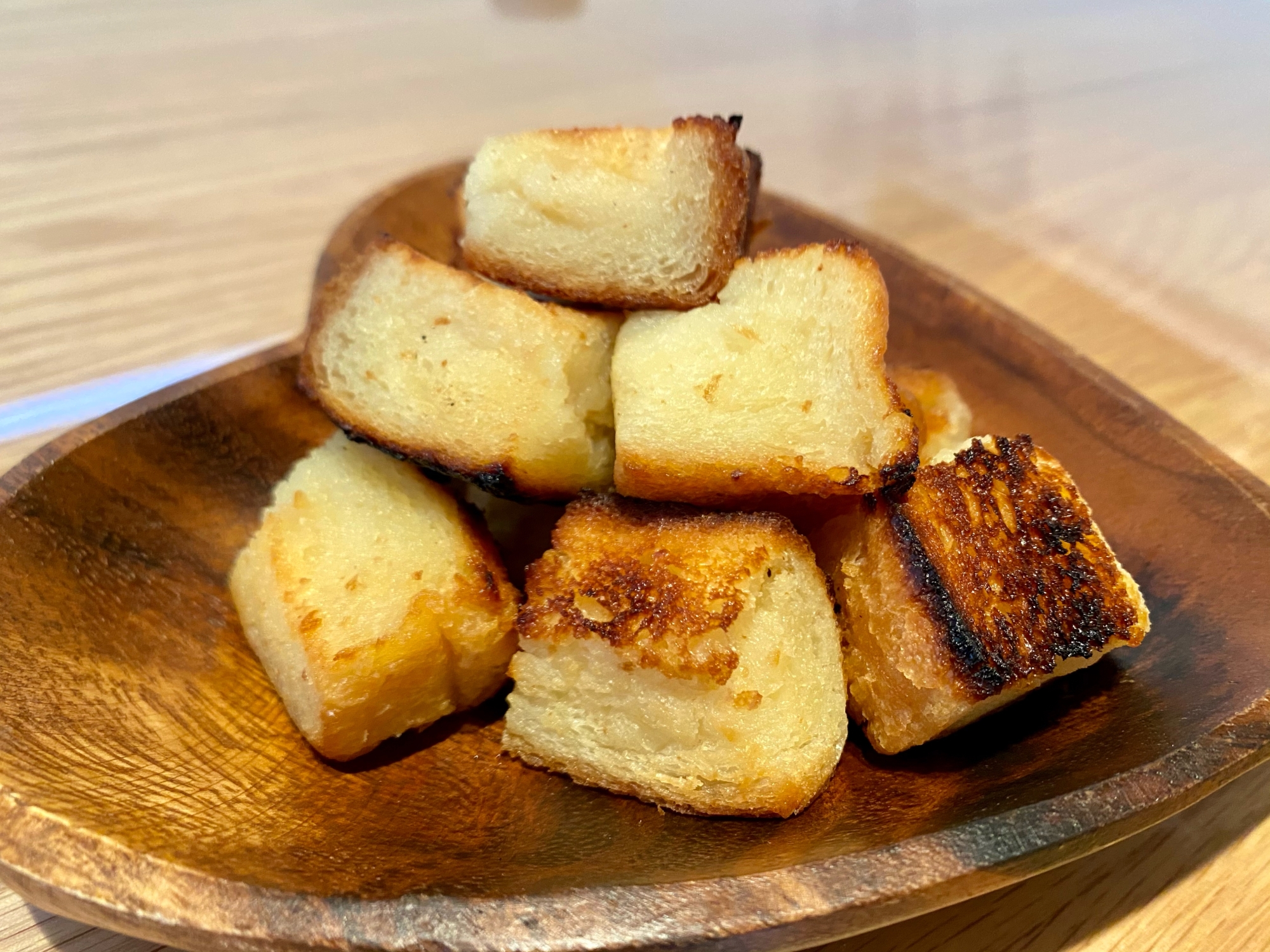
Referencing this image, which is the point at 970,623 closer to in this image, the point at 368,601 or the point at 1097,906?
the point at 1097,906

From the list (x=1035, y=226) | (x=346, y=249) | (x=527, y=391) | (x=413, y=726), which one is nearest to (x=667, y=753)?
(x=413, y=726)

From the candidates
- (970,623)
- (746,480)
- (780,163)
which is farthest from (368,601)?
(780,163)

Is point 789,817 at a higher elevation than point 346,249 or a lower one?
lower

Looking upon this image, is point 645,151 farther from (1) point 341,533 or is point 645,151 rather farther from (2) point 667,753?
(2) point 667,753

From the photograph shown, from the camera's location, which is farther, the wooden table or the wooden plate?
the wooden table

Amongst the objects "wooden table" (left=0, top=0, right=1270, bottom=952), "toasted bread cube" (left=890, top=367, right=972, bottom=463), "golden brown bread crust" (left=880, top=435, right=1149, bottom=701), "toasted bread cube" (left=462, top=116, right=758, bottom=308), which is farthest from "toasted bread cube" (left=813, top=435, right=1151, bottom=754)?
"toasted bread cube" (left=462, top=116, right=758, bottom=308)

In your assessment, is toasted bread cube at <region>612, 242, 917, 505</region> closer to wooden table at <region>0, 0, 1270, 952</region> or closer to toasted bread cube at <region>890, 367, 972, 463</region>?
toasted bread cube at <region>890, 367, 972, 463</region>

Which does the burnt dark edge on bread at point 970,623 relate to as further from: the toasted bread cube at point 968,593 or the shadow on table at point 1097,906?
the shadow on table at point 1097,906
